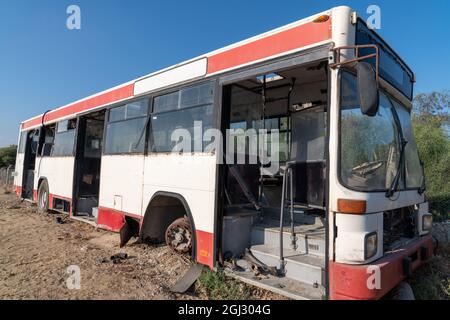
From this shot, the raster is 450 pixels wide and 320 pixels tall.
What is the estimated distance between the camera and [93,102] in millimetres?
6484

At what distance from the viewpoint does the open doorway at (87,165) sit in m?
7.05

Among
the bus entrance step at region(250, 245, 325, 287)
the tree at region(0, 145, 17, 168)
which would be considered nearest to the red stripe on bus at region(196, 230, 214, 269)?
the bus entrance step at region(250, 245, 325, 287)

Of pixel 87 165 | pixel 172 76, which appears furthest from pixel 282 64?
pixel 87 165

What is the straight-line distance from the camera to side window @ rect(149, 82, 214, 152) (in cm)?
400

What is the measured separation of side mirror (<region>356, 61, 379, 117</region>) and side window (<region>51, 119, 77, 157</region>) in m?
6.68

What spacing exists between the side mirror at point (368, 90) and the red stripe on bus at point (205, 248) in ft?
7.32

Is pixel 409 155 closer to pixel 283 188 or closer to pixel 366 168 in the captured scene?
pixel 366 168

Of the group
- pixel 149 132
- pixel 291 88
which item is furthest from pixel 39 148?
pixel 291 88

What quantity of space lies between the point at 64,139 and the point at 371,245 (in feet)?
24.5

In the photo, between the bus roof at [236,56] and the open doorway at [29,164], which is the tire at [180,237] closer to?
the bus roof at [236,56]

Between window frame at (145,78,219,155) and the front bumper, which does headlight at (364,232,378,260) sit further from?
window frame at (145,78,219,155)

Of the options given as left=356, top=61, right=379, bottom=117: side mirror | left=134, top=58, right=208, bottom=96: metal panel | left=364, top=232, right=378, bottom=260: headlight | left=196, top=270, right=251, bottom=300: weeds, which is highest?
left=134, top=58, right=208, bottom=96: metal panel

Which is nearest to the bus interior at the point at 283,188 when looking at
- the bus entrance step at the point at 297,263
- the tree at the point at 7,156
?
the bus entrance step at the point at 297,263

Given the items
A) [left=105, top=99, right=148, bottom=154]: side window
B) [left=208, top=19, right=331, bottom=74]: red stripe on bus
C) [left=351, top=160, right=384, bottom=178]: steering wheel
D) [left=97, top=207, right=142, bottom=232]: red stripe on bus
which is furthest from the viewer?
[left=97, top=207, right=142, bottom=232]: red stripe on bus
